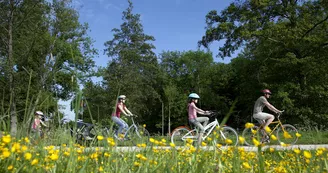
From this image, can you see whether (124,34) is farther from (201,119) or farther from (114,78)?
(201,119)

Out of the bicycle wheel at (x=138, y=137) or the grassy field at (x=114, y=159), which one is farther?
the bicycle wheel at (x=138, y=137)

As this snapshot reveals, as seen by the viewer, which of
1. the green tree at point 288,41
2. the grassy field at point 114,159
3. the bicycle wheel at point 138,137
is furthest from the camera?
the green tree at point 288,41

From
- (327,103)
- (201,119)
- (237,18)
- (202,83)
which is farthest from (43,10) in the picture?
(202,83)

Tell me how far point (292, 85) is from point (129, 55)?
16.1m

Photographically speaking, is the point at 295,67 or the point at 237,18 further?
the point at 295,67

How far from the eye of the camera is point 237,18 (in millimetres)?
22578

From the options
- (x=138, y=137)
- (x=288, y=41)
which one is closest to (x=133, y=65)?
(x=288, y=41)

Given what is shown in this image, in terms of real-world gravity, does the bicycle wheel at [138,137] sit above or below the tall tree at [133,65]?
below

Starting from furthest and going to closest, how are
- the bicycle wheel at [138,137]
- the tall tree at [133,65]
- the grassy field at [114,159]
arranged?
the tall tree at [133,65]
the bicycle wheel at [138,137]
the grassy field at [114,159]

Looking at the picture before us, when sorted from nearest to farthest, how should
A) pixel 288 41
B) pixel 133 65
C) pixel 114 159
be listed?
pixel 114 159 → pixel 288 41 → pixel 133 65

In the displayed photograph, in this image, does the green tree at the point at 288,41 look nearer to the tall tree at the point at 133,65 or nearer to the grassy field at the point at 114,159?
the tall tree at the point at 133,65

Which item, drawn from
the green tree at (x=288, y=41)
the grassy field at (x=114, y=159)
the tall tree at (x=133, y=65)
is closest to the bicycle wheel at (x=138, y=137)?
the grassy field at (x=114, y=159)

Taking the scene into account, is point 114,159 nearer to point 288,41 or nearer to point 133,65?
point 288,41

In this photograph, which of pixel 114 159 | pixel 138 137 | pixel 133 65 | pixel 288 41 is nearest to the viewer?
pixel 114 159
